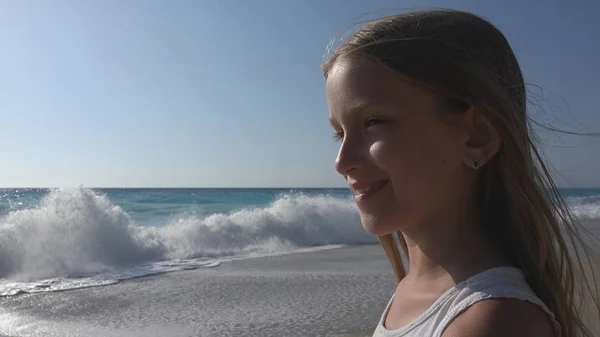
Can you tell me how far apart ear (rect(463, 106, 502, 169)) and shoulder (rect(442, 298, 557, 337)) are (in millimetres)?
Answer: 252

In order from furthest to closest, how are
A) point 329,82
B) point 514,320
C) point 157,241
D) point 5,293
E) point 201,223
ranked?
1. point 201,223
2. point 157,241
3. point 5,293
4. point 329,82
5. point 514,320

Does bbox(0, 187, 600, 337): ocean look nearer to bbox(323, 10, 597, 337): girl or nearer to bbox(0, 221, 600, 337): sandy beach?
bbox(0, 221, 600, 337): sandy beach

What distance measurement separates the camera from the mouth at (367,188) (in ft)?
3.14

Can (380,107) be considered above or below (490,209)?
above

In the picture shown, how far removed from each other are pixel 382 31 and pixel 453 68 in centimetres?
16

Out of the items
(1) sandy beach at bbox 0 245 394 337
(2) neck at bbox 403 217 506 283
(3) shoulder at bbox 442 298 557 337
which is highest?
(2) neck at bbox 403 217 506 283

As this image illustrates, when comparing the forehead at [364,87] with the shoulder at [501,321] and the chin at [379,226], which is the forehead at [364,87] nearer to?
the chin at [379,226]

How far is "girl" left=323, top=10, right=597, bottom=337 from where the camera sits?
923 millimetres

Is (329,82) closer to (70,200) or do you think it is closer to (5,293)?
(5,293)

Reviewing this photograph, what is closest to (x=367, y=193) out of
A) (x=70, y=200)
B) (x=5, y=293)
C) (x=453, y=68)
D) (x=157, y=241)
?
(x=453, y=68)

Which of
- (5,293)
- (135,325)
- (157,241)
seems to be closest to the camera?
(135,325)

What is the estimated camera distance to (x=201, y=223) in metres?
13.0

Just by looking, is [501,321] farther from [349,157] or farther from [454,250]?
[349,157]

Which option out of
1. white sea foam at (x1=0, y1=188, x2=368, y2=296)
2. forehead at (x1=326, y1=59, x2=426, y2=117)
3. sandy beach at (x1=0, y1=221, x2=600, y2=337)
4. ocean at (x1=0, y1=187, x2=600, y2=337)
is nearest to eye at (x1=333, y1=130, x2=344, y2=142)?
forehead at (x1=326, y1=59, x2=426, y2=117)
